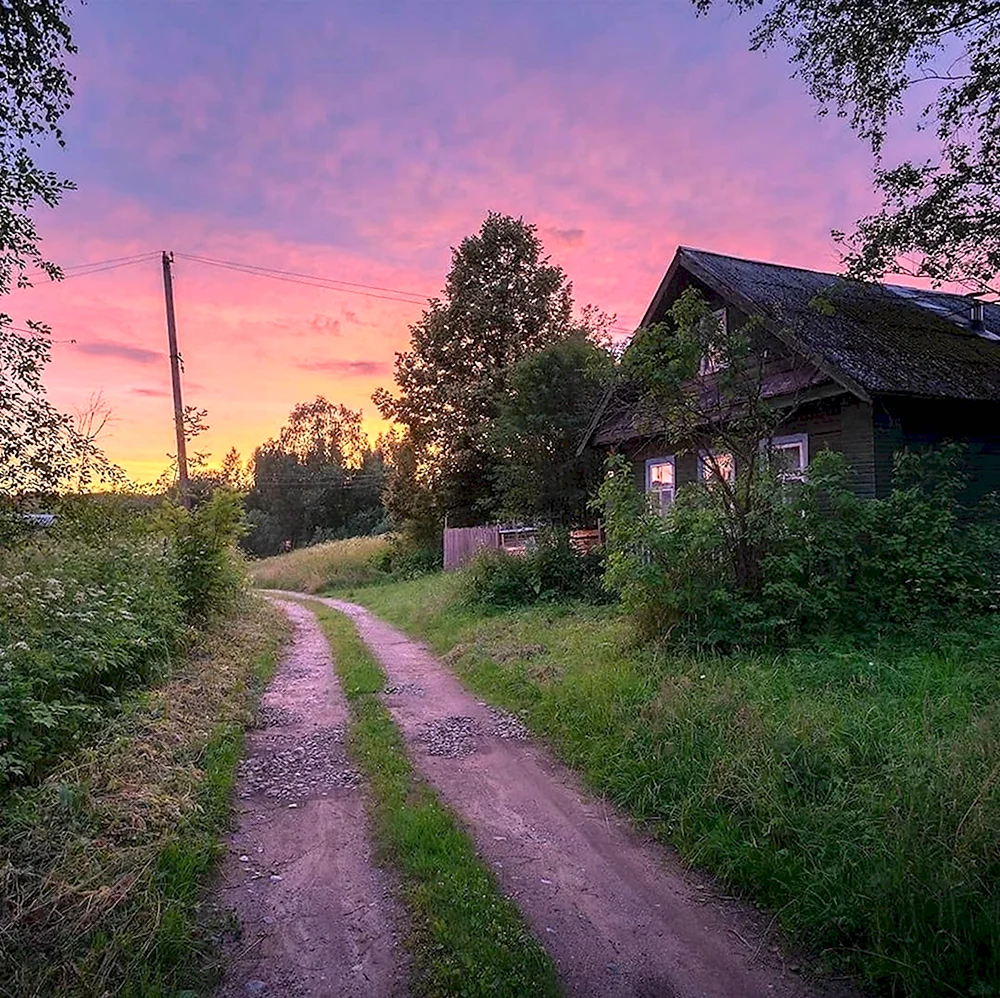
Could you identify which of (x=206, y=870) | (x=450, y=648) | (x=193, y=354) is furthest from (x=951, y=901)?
(x=193, y=354)

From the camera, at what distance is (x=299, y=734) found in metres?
5.99

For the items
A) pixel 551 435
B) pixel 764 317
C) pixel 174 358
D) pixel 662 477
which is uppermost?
pixel 174 358

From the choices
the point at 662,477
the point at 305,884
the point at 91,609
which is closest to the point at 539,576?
the point at 662,477

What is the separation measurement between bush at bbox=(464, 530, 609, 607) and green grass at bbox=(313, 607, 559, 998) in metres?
7.08

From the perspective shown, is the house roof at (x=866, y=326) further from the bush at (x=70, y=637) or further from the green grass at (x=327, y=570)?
the green grass at (x=327, y=570)

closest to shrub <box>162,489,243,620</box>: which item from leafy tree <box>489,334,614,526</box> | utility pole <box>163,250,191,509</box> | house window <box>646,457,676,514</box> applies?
utility pole <box>163,250,191,509</box>

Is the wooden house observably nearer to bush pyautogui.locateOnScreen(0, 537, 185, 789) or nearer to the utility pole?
bush pyautogui.locateOnScreen(0, 537, 185, 789)

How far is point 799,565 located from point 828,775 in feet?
11.8

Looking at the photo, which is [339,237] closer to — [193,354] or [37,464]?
[193,354]

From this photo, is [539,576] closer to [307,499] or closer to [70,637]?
[70,637]

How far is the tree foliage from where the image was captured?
25328 mm

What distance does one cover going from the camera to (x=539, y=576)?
1264 cm

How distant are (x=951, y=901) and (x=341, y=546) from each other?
96.0ft

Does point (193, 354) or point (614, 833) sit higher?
point (193, 354)
